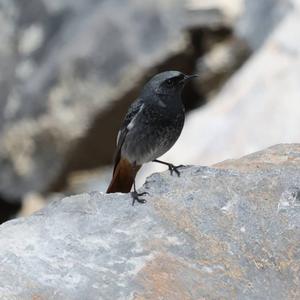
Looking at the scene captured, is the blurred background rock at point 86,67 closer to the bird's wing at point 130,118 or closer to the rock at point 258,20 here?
the rock at point 258,20

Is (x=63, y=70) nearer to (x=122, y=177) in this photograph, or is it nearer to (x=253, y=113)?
(x=253, y=113)

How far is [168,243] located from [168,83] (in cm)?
172

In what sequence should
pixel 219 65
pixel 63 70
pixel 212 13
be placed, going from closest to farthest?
pixel 63 70 → pixel 219 65 → pixel 212 13

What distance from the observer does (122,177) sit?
20.5 ft

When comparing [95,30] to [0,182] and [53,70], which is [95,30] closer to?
[53,70]

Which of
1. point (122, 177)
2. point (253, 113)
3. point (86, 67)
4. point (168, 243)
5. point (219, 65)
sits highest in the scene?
point (168, 243)

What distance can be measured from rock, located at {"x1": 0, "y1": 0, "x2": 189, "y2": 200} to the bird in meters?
5.23

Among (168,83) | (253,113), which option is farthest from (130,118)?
(253,113)

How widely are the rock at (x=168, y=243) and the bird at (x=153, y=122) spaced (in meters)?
0.80

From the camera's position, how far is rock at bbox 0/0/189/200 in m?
11.4

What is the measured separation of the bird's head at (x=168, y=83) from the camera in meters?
5.98

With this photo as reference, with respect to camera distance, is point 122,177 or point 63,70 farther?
point 63,70

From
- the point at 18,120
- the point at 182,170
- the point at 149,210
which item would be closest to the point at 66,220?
the point at 149,210

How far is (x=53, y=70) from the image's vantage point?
11.4 meters
